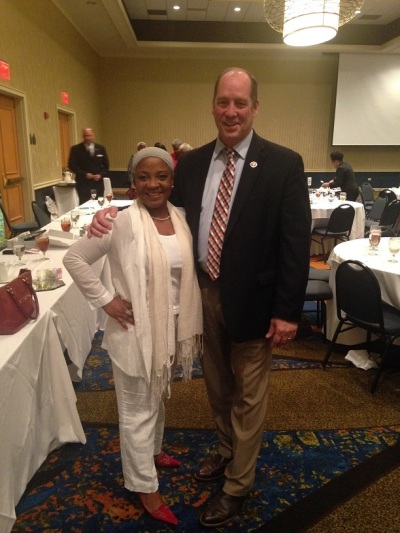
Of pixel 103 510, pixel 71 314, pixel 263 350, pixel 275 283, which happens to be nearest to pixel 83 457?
pixel 103 510

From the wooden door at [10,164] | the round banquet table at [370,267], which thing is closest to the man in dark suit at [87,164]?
the wooden door at [10,164]

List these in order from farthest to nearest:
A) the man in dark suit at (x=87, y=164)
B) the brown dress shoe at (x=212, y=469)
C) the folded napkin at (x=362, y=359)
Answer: the man in dark suit at (x=87, y=164) < the folded napkin at (x=362, y=359) < the brown dress shoe at (x=212, y=469)

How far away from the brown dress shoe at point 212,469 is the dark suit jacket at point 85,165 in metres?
5.84

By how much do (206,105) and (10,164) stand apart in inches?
243

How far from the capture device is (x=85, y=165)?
6.95 m

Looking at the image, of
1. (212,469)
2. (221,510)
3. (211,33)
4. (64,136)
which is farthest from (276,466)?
(211,33)

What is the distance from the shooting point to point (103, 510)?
178 centimetres

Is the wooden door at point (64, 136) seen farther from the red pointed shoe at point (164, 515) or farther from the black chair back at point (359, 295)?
the red pointed shoe at point (164, 515)

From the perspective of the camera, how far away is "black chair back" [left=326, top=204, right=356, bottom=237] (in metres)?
5.63

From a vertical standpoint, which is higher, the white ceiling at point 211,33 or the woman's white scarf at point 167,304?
the white ceiling at point 211,33

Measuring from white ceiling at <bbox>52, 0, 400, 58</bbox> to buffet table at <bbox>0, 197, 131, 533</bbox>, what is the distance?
25.5 feet

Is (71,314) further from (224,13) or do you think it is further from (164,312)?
(224,13)

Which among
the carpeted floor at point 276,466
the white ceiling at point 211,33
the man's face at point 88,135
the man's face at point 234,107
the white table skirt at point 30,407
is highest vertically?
the white ceiling at point 211,33

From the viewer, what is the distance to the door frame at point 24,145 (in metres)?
5.97
